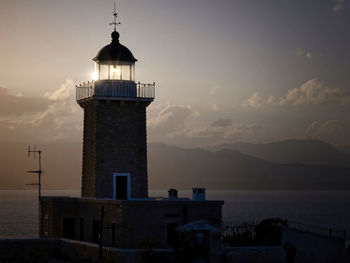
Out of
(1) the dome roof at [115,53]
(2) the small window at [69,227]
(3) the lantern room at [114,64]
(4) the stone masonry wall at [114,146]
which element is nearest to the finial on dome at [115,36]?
(1) the dome roof at [115,53]

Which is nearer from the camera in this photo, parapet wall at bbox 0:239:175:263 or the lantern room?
parapet wall at bbox 0:239:175:263

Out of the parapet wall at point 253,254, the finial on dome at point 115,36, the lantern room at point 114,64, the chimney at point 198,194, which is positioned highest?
the finial on dome at point 115,36

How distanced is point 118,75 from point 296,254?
1296cm

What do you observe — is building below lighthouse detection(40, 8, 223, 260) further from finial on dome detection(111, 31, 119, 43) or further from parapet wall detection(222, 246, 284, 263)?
parapet wall detection(222, 246, 284, 263)

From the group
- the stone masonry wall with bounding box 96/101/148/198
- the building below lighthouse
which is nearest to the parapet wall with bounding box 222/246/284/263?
the building below lighthouse

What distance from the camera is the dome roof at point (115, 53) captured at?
41625 millimetres

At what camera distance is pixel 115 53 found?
137 ft

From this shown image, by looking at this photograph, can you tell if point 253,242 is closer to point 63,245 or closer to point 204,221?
point 204,221

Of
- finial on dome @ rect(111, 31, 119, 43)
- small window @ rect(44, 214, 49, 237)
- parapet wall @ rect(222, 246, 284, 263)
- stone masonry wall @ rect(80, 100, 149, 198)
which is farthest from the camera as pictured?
finial on dome @ rect(111, 31, 119, 43)

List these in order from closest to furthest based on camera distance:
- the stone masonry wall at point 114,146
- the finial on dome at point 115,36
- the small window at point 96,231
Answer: the small window at point 96,231 → the stone masonry wall at point 114,146 → the finial on dome at point 115,36

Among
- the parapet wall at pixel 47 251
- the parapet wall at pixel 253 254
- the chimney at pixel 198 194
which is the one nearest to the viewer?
the parapet wall at pixel 253 254

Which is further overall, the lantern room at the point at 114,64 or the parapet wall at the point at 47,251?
the lantern room at the point at 114,64

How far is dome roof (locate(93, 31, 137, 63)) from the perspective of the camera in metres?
41.6

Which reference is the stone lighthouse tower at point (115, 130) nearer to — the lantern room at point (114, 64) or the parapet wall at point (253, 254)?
the lantern room at point (114, 64)
